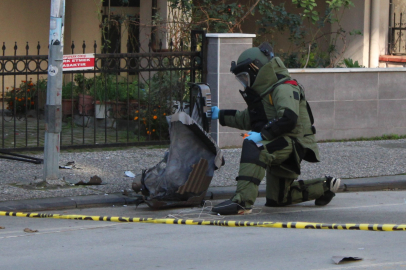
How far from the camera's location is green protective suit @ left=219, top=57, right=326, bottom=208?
6340 millimetres

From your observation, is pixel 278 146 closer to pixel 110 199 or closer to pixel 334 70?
pixel 110 199

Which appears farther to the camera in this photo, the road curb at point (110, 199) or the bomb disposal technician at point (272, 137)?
the road curb at point (110, 199)

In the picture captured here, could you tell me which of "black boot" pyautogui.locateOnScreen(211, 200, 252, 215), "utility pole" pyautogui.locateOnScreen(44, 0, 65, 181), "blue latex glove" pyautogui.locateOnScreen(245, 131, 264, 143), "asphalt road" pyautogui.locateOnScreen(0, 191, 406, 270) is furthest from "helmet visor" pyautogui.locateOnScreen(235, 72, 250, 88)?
"utility pole" pyautogui.locateOnScreen(44, 0, 65, 181)

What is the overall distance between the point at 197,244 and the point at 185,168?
155 centimetres

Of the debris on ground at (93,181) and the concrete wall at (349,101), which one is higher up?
the concrete wall at (349,101)

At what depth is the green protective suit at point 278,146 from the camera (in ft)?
20.8

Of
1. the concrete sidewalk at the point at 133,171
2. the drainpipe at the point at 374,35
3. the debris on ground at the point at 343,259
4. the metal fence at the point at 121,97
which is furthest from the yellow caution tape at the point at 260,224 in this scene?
the drainpipe at the point at 374,35

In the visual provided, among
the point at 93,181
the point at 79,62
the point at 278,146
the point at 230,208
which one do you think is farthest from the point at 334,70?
the point at 230,208

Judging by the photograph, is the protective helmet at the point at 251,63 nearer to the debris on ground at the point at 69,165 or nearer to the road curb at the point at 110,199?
the road curb at the point at 110,199

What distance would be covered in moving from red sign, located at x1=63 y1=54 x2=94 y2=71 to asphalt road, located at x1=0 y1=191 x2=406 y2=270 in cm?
331

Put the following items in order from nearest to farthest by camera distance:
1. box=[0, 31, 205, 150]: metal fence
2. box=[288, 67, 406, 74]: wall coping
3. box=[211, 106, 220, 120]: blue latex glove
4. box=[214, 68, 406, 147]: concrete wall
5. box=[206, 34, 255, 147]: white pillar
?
box=[211, 106, 220, 120]: blue latex glove
box=[0, 31, 205, 150]: metal fence
box=[206, 34, 255, 147]: white pillar
box=[288, 67, 406, 74]: wall coping
box=[214, 68, 406, 147]: concrete wall

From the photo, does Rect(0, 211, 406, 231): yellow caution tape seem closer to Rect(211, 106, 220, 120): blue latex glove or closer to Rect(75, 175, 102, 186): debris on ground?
Rect(211, 106, 220, 120): blue latex glove

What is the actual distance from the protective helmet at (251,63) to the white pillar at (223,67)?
3601 mm

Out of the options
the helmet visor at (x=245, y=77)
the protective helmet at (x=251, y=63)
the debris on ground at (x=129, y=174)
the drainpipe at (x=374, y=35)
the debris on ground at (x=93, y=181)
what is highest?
the drainpipe at (x=374, y=35)
